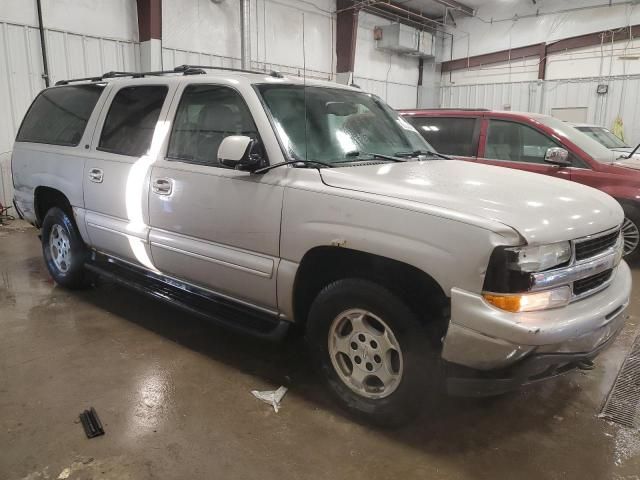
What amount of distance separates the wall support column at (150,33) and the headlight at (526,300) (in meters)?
8.54

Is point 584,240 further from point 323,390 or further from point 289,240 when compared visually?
point 323,390

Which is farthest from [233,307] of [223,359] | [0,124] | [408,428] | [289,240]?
[0,124]

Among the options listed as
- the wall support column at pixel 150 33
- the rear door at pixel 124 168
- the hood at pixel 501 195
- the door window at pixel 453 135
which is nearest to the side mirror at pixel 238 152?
the hood at pixel 501 195

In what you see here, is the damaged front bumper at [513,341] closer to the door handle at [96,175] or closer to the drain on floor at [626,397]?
the drain on floor at [626,397]

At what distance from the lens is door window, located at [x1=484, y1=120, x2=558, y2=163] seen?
588 cm

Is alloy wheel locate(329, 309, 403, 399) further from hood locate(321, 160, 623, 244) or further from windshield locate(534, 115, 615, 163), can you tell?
windshield locate(534, 115, 615, 163)

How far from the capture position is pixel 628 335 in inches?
153

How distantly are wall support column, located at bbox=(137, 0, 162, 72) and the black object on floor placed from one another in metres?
7.64

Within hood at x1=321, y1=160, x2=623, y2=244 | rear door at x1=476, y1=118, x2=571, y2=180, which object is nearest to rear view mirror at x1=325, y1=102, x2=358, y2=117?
hood at x1=321, y1=160, x2=623, y2=244

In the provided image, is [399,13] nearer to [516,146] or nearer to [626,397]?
[516,146]

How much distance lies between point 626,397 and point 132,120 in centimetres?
383

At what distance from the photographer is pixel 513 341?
2014 millimetres

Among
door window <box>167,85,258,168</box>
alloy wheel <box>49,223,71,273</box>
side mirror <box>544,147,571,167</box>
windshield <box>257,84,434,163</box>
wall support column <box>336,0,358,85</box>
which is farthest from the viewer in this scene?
wall support column <box>336,0,358,85</box>

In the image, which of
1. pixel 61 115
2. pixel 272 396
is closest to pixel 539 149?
pixel 272 396
